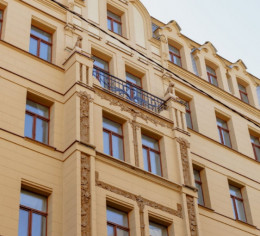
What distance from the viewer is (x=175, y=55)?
30344 mm

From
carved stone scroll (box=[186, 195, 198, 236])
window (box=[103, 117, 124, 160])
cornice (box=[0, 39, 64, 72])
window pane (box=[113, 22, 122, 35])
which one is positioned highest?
window pane (box=[113, 22, 122, 35])

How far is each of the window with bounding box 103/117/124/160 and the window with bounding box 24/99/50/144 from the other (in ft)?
7.26

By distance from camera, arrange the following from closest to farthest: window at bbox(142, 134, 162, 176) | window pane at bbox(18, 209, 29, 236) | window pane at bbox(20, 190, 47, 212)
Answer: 1. window pane at bbox(18, 209, 29, 236)
2. window pane at bbox(20, 190, 47, 212)
3. window at bbox(142, 134, 162, 176)

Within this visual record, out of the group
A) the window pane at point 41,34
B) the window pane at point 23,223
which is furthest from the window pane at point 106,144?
the window pane at point 41,34

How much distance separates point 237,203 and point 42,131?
9941 mm

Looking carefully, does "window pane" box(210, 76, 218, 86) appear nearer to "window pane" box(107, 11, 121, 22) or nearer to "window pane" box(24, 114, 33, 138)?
"window pane" box(107, 11, 121, 22)

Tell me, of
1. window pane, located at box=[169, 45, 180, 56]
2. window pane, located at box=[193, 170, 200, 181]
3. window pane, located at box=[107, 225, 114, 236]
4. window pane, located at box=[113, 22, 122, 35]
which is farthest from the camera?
window pane, located at box=[169, 45, 180, 56]

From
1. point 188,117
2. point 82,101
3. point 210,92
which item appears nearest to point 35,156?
point 82,101

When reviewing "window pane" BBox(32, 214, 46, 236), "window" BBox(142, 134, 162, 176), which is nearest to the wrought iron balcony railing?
"window" BBox(142, 134, 162, 176)

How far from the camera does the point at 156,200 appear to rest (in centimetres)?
2114

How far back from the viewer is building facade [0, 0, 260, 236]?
19.1m

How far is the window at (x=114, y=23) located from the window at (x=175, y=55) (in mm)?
3237

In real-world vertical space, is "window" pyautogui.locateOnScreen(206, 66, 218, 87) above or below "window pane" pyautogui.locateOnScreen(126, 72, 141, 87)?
above

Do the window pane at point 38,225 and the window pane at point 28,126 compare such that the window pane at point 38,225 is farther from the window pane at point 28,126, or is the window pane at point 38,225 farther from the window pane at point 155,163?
the window pane at point 155,163
